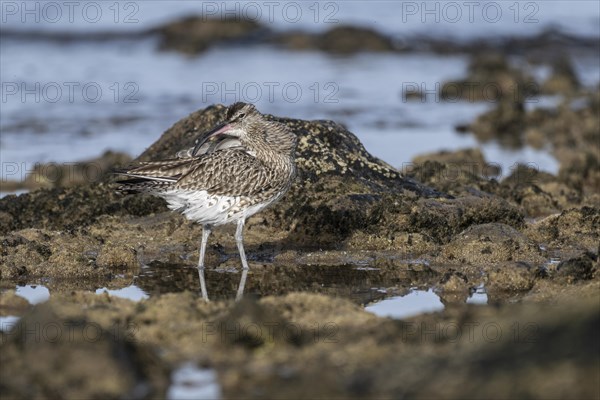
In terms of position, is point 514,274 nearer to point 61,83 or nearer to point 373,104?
point 373,104

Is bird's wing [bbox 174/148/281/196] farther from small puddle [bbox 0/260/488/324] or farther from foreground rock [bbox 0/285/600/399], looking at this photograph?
foreground rock [bbox 0/285/600/399]

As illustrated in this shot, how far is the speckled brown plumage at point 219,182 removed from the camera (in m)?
10.9

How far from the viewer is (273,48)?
34.8 metres

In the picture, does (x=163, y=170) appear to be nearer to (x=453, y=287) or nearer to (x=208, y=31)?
(x=453, y=287)

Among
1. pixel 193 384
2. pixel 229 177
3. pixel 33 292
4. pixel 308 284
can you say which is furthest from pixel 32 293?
pixel 193 384

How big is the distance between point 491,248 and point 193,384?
4.90 meters

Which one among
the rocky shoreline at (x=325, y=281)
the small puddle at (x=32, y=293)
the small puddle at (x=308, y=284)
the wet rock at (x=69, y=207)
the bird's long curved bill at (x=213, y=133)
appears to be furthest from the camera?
the wet rock at (x=69, y=207)

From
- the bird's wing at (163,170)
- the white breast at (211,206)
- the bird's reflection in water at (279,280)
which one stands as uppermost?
the bird's wing at (163,170)

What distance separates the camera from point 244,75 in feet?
94.6

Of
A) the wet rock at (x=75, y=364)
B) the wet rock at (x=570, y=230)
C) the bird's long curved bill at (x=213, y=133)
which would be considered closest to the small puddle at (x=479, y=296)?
the wet rock at (x=570, y=230)

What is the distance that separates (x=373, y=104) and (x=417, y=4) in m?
17.6

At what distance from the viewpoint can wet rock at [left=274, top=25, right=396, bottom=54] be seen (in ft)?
112

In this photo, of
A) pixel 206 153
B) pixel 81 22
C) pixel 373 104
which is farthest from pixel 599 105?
pixel 81 22

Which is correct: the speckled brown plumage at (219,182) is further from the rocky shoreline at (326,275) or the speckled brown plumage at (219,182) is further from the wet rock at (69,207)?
the wet rock at (69,207)
